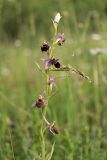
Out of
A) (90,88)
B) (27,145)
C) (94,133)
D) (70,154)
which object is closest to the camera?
(70,154)

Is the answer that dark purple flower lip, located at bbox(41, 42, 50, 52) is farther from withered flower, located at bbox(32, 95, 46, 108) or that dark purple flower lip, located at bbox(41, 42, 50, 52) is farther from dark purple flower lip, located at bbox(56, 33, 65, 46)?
withered flower, located at bbox(32, 95, 46, 108)

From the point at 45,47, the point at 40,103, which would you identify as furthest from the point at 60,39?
the point at 40,103

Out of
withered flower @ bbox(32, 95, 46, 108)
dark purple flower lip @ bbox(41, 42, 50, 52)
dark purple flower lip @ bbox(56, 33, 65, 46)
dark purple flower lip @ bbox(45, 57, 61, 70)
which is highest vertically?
dark purple flower lip @ bbox(56, 33, 65, 46)

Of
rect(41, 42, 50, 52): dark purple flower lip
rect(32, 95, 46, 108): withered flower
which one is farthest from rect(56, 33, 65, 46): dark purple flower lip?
rect(32, 95, 46, 108): withered flower

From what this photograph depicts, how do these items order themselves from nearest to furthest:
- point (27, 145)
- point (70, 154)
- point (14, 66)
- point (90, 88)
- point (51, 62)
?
point (51, 62) → point (70, 154) → point (27, 145) → point (90, 88) → point (14, 66)

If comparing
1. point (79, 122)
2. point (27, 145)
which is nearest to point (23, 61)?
point (79, 122)

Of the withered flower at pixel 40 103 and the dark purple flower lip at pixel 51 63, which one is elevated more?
the dark purple flower lip at pixel 51 63

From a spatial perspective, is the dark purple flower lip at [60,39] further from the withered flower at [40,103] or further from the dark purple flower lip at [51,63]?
the withered flower at [40,103]

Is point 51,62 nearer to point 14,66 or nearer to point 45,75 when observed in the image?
point 45,75

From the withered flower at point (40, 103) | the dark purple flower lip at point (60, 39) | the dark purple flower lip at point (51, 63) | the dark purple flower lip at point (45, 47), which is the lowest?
the withered flower at point (40, 103)

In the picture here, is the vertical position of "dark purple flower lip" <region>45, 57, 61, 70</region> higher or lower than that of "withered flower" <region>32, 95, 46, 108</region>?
higher

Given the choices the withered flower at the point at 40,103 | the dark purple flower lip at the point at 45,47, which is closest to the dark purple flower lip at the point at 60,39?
the dark purple flower lip at the point at 45,47
